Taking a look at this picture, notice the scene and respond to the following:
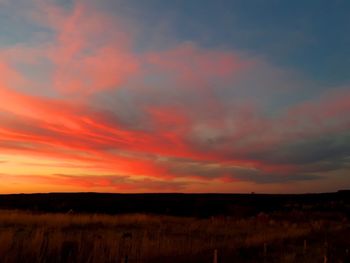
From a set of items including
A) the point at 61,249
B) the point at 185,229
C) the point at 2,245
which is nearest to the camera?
the point at 2,245

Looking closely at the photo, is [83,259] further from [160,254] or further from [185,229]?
[185,229]

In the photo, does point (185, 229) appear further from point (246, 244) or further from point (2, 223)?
point (2, 223)

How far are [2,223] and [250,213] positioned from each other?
34.3 m

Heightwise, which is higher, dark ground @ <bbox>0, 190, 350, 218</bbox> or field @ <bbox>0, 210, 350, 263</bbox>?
dark ground @ <bbox>0, 190, 350, 218</bbox>

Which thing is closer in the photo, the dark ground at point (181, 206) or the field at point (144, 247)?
the field at point (144, 247)

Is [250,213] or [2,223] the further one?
[250,213]

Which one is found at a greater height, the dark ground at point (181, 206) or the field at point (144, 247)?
the dark ground at point (181, 206)

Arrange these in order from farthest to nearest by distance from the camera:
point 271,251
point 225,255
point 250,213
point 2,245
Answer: point 250,213
point 271,251
point 225,255
point 2,245

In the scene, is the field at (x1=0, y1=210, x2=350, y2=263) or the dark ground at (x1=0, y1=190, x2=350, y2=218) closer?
the field at (x1=0, y1=210, x2=350, y2=263)

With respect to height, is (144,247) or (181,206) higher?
(181,206)

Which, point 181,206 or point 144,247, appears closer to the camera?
point 144,247

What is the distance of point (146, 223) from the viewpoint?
3319 cm

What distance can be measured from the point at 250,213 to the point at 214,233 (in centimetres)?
2825

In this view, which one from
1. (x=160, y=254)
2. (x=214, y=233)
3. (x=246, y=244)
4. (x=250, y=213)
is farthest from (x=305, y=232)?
(x=250, y=213)
